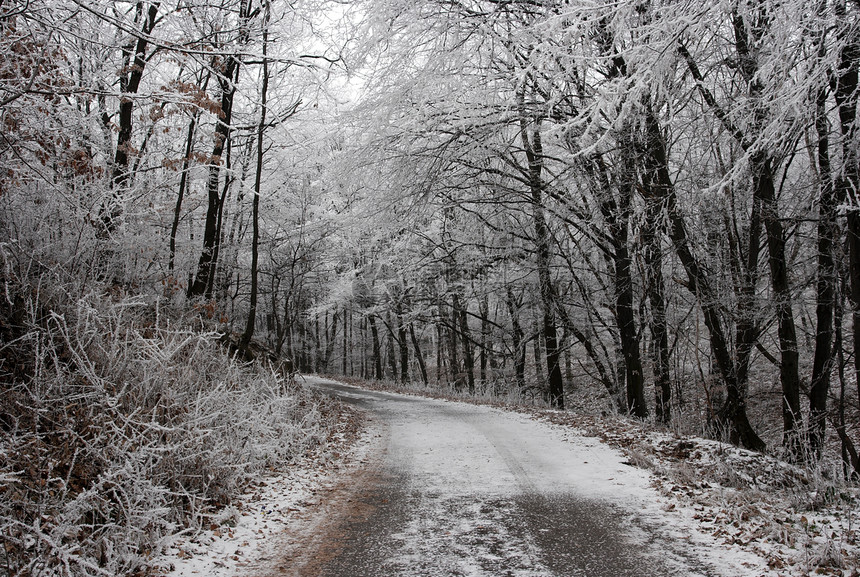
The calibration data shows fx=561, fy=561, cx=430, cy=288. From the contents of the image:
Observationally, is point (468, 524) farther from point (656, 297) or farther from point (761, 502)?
point (656, 297)

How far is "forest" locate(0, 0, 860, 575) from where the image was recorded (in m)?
4.78

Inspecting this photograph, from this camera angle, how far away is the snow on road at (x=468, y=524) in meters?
3.74

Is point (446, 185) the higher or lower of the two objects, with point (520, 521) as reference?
higher

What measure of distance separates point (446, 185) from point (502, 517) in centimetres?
795

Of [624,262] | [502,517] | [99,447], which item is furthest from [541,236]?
[99,447]

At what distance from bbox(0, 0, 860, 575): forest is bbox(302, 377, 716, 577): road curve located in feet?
4.66

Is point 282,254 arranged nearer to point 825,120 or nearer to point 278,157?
point 278,157

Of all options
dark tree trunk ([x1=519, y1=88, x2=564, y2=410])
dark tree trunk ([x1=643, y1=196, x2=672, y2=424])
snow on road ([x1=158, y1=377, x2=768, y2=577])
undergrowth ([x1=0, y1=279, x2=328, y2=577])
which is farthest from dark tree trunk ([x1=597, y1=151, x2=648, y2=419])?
undergrowth ([x1=0, y1=279, x2=328, y2=577])

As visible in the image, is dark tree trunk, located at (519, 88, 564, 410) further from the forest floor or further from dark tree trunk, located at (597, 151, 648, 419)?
the forest floor

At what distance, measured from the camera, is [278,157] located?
1823cm

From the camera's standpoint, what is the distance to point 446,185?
11555 mm

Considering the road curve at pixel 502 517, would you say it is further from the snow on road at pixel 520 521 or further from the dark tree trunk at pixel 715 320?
the dark tree trunk at pixel 715 320

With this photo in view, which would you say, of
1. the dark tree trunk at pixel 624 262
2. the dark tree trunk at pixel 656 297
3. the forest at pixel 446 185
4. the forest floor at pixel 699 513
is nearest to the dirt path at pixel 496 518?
the forest floor at pixel 699 513

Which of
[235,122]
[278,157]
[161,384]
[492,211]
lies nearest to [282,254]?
[278,157]
